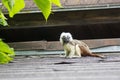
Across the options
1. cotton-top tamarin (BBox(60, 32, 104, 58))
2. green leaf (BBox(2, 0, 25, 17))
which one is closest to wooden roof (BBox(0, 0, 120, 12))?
cotton-top tamarin (BBox(60, 32, 104, 58))

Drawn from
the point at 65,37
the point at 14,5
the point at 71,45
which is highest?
the point at 14,5

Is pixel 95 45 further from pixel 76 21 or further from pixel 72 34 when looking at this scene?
pixel 72 34

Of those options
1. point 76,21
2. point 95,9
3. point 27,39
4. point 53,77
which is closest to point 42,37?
point 27,39

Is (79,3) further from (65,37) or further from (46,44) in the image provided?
(65,37)

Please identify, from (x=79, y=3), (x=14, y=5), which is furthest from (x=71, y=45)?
(x=14, y=5)

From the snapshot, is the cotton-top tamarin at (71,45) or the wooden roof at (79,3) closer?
the wooden roof at (79,3)

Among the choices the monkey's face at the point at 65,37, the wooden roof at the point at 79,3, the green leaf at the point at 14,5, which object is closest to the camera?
the green leaf at the point at 14,5

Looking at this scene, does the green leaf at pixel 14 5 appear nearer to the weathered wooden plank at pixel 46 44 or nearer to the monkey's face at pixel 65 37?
the weathered wooden plank at pixel 46 44

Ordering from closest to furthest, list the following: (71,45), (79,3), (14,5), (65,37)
Answer: (14,5) → (79,3) → (65,37) → (71,45)

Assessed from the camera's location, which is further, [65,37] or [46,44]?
[65,37]

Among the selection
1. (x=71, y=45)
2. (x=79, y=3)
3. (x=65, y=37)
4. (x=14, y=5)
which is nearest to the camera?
(x=14, y=5)

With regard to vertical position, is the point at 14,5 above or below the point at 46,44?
above

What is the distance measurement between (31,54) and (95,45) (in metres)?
1.09

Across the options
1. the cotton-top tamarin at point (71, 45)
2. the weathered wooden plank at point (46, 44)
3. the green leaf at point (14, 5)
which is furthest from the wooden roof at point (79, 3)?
the green leaf at point (14, 5)
